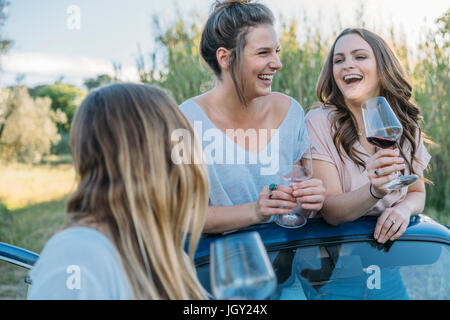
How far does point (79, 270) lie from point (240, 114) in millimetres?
1628

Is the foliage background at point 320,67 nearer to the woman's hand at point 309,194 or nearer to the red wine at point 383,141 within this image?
the red wine at point 383,141

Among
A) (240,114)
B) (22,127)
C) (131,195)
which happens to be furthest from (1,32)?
(131,195)

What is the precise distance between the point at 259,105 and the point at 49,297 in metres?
1.82

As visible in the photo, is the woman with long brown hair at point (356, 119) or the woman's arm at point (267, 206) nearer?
the woman's arm at point (267, 206)

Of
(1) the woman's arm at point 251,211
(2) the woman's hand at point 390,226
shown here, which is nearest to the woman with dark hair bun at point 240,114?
(1) the woman's arm at point 251,211

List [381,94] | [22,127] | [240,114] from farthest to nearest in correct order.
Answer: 1. [22,127]
2. [381,94]
3. [240,114]

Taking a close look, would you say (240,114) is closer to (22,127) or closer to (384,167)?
(384,167)

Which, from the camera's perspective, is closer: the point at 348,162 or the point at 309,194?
the point at 309,194

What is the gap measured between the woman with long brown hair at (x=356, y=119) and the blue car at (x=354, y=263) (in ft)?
1.14

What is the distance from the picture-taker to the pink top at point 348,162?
2293 mm

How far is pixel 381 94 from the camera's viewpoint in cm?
259

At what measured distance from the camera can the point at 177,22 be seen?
5547 millimetres

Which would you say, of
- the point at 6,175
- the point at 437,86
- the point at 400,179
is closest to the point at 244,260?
the point at 400,179
